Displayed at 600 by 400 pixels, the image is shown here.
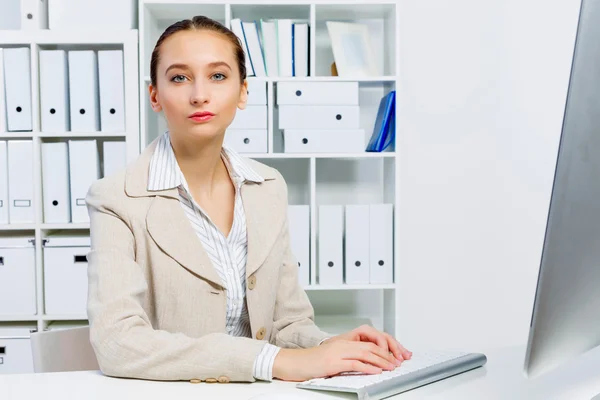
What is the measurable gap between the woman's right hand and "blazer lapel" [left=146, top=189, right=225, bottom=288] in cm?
31

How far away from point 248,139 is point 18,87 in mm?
907

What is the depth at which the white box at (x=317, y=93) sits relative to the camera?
285 centimetres

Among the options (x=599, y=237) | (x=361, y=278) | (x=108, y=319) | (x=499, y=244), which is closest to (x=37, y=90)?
(x=361, y=278)

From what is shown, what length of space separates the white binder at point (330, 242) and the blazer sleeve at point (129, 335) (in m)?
1.67

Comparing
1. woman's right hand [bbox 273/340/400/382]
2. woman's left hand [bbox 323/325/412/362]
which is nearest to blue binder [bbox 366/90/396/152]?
woman's left hand [bbox 323/325/412/362]

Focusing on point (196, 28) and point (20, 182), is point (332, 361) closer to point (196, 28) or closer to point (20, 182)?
point (196, 28)

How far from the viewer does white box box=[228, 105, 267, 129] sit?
2836 millimetres

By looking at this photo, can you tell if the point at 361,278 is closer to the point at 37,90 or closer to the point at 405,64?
the point at 405,64

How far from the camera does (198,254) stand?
1.28 m

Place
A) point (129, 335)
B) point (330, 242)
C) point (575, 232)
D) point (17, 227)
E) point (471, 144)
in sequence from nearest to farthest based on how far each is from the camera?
point (575, 232) → point (129, 335) → point (17, 227) → point (330, 242) → point (471, 144)

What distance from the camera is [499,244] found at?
3.43 meters

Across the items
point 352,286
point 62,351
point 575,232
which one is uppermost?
point 575,232

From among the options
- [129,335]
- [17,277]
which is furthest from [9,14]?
[129,335]

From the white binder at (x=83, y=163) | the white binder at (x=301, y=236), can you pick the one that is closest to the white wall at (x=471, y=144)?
the white binder at (x=301, y=236)
